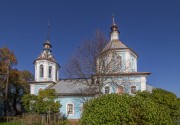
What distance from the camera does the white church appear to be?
24516 mm

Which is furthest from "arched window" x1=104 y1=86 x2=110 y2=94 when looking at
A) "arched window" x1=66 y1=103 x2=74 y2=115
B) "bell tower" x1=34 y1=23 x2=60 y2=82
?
"bell tower" x1=34 y1=23 x2=60 y2=82

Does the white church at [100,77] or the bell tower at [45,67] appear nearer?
the white church at [100,77]

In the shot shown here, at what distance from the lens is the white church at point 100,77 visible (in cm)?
2452

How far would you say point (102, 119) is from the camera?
30.5ft

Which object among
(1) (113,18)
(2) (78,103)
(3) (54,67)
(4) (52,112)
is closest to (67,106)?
(2) (78,103)

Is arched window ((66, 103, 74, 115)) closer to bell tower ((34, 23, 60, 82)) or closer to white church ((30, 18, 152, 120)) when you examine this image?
white church ((30, 18, 152, 120))

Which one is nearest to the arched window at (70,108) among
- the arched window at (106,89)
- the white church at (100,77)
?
the white church at (100,77)

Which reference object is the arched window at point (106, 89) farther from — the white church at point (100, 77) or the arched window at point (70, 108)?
the arched window at point (70, 108)

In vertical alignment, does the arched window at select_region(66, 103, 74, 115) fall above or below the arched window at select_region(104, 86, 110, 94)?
below

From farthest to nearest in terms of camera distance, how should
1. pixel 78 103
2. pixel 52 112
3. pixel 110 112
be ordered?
pixel 78 103 < pixel 52 112 < pixel 110 112

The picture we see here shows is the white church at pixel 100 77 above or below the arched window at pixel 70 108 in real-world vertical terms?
above

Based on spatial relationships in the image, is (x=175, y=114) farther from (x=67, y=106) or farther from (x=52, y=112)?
(x=67, y=106)

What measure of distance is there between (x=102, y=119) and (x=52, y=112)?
21.6m

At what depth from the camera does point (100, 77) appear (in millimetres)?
23844
